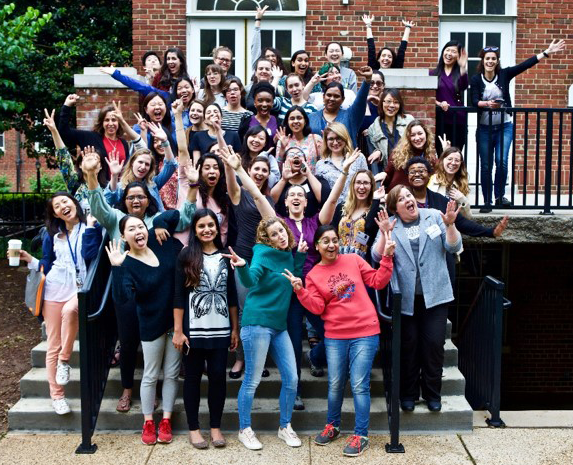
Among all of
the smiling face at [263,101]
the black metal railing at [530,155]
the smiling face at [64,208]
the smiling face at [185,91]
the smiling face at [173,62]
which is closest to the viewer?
the smiling face at [64,208]

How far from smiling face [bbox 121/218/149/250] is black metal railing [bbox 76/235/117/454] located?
20.9 inches

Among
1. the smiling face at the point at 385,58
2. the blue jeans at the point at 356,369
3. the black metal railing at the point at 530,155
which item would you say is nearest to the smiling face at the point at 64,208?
the blue jeans at the point at 356,369

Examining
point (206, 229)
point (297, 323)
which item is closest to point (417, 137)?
point (297, 323)

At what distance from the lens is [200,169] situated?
6.44 m

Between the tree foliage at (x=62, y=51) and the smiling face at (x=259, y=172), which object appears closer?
the smiling face at (x=259, y=172)

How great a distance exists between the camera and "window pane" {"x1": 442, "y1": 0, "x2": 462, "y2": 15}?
11.2 metres

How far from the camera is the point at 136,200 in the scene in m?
6.23

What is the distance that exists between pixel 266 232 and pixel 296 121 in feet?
5.16

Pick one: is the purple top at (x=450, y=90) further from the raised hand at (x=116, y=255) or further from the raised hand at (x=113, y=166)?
the raised hand at (x=116, y=255)

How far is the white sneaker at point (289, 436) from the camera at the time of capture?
19.7 ft

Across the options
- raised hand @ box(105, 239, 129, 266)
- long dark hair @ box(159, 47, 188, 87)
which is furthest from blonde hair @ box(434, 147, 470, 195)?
long dark hair @ box(159, 47, 188, 87)

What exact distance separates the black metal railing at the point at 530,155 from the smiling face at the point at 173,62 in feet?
9.50

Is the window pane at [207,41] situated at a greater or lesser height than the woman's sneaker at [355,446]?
greater

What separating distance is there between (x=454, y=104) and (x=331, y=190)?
292 cm
